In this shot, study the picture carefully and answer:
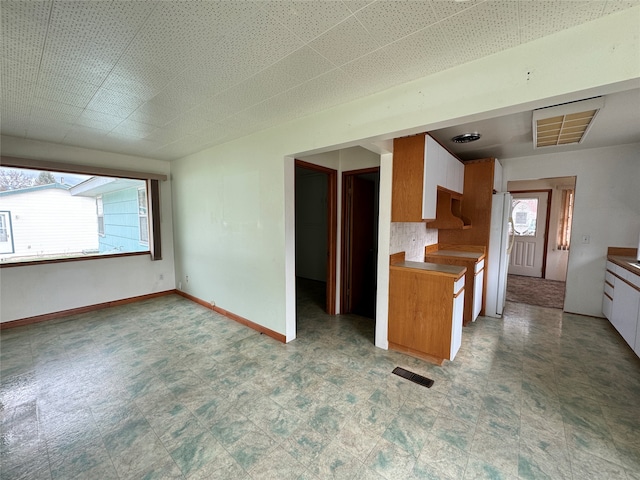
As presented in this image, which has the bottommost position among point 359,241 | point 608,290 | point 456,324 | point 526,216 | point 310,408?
point 310,408

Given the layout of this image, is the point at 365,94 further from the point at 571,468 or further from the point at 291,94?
the point at 571,468

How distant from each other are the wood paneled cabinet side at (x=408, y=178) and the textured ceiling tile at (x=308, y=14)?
4.63 ft

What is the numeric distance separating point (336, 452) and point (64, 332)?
370 centimetres

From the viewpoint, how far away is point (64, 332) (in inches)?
126

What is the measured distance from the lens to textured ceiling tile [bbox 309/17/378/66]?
1.34m

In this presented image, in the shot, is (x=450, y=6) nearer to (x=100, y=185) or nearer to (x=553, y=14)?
(x=553, y=14)

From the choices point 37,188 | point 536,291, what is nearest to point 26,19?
point 37,188

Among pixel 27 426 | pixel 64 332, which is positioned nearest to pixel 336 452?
pixel 27 426

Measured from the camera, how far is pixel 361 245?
4.08 metres

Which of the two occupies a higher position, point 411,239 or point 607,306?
point 411,239

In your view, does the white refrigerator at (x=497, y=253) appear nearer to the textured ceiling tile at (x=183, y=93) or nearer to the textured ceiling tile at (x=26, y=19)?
the textured ceiling tile at (x=183, y=93)

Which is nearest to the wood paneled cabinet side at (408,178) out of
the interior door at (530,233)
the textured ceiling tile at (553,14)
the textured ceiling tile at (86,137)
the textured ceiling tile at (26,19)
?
the textured ceiling tile at (553,14)

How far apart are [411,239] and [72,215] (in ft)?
16.2

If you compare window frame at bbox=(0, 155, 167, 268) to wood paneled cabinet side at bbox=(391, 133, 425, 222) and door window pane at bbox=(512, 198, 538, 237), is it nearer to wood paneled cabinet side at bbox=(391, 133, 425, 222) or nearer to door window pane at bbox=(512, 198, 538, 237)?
wood paneled cabinet side at bbox=(391, 133, 425, 222)
